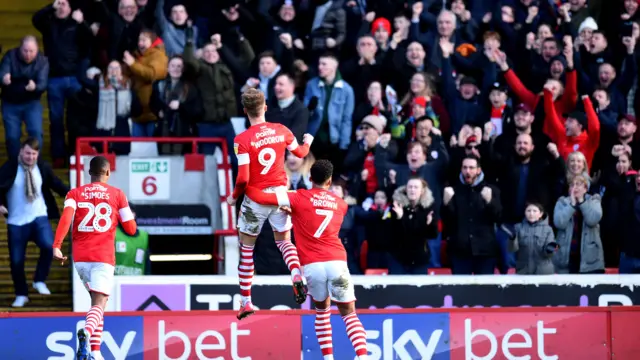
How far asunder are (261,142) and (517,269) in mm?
5510

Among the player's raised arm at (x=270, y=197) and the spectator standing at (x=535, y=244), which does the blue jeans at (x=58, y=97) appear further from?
the player's raised arm at (x=270, y=197)

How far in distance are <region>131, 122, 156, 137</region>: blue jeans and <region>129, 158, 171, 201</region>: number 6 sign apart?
0.41 m

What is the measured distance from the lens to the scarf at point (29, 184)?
61.8 ft

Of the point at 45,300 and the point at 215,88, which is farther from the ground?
the point at 215,88

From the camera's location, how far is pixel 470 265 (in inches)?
744

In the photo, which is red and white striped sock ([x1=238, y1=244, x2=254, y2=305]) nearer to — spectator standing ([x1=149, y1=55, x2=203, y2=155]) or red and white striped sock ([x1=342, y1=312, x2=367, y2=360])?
red and white striped sock ([x1=342, y1=312, x2=367, y2=360])

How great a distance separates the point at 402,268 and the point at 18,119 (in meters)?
5.59

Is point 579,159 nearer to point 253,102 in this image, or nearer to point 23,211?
point 253,102

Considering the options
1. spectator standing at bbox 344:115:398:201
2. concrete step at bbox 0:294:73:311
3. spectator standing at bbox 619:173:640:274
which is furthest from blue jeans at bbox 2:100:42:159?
spectator standing at bbox 619:173:640:274

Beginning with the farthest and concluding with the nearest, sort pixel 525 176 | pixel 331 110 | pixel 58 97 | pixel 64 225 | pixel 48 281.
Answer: pixel 58 97 → pixel 48 281 → pixel 331 110 → pixel 525 176 → pixel 64 225

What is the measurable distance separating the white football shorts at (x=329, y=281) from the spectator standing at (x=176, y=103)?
19.7ft

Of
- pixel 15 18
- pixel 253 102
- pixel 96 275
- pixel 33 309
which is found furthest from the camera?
pixel 15 18

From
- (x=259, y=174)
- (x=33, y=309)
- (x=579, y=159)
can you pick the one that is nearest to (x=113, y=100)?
(x=33, y=309)

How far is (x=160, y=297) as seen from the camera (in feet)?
59.3
